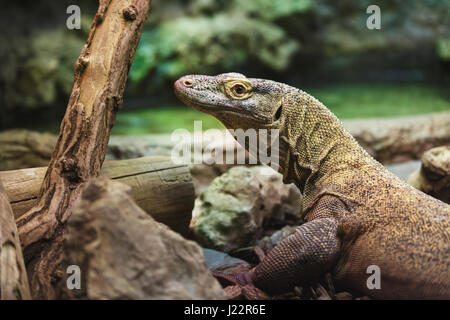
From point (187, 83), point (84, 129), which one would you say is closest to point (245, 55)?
point (187, 83)

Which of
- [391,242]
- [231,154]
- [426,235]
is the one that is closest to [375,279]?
[391,242]

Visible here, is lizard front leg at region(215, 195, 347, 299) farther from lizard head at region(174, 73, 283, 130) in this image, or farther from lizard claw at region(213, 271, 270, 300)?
lizard head at region(174, 73, 283, 130)

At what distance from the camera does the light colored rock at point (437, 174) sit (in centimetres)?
426

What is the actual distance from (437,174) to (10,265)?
4.10 metres

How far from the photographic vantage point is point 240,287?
2.99 metres

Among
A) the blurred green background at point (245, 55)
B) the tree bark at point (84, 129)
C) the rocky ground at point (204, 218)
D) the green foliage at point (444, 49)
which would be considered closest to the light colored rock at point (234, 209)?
the rocky ground at point (204, 218)

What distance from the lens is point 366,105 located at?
34.7 feet

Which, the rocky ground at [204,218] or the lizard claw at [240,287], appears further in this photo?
the lizard claw at [240,287]

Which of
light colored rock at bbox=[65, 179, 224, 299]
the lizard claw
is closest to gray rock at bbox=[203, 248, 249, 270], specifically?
the lizard claw

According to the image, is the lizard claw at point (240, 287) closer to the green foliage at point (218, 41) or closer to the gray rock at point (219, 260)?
→ the gray rock at point (219, 260)

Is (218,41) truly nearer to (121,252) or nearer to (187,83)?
(187,83)

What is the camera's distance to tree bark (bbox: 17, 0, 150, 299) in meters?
2.67

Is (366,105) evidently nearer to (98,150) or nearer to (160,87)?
(160,87)

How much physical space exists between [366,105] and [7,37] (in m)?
9.92
